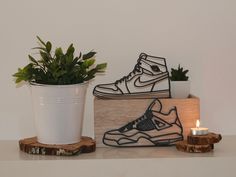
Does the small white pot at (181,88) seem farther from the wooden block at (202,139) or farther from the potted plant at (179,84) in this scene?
the wooden block at (202,139)

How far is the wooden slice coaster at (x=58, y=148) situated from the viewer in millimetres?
943

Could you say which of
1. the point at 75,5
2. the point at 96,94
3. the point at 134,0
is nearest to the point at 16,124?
the point at 96,94

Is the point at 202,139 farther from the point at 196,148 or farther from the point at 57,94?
the point at 57,94

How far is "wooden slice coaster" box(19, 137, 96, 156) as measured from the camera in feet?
3.09

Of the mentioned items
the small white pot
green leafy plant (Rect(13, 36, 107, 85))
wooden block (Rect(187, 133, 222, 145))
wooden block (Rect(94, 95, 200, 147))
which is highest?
green leafy plant (Rect(13, 36, 107, 85))

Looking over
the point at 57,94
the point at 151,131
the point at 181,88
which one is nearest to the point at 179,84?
the point at 181,88

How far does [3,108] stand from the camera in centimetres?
116

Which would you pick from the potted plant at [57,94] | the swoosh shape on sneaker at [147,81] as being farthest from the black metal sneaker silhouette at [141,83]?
the potted plant at [57,94]

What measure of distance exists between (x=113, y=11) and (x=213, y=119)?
1.37ft

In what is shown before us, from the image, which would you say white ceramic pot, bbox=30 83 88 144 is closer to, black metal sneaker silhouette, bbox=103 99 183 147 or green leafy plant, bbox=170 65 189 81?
black metal sneaker silhouette, bbox=103 99 183 147

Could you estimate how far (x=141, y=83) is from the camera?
1.12m

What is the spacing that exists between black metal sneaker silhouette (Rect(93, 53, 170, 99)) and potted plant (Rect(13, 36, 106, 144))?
4.0 inches

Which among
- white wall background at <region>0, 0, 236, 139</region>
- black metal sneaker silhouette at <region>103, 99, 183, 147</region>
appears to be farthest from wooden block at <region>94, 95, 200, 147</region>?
white wall background at <region>0, 0, 236, 139</region>

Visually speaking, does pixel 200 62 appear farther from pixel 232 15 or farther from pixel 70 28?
pixel 70 28
